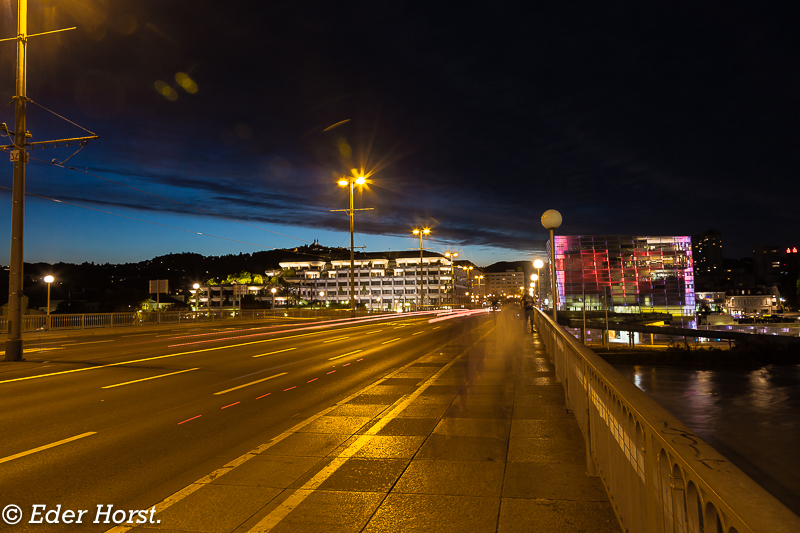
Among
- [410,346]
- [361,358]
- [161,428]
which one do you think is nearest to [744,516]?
[161,428]

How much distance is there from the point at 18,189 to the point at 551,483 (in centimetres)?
1909

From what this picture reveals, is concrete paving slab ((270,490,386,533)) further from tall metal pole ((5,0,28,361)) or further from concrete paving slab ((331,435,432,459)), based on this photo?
tall metal pole ((5,0,28,361))

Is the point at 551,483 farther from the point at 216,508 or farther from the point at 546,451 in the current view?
the point at 216,508

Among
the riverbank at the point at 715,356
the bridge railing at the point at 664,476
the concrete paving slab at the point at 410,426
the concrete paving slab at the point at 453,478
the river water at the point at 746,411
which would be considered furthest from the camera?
the riverbank at the point at 715,356

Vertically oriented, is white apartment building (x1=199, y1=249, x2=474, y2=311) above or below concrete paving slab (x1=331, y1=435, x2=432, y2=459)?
above

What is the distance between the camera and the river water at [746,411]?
972 centimetres

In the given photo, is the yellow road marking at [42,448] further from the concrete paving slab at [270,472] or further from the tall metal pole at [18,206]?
the tall metal pole at [18,206]

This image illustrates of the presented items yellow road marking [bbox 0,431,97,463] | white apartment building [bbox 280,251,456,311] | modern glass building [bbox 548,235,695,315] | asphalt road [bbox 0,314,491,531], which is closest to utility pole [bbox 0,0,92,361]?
asphalt road [bbox 0,314,491,531]

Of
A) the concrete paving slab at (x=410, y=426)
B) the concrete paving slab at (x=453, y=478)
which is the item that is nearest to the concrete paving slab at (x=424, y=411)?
the concrete paving slab at (x=410, y=426)

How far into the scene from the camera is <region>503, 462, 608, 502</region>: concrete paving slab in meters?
4.80

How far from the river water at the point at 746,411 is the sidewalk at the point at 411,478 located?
8.08ft

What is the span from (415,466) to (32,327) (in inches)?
1368

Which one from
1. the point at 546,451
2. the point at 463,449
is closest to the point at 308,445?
the point at 463,449

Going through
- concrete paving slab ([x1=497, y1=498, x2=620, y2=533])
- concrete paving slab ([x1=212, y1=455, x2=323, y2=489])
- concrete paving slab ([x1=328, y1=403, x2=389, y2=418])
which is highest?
concrete paving slab ([x1=497, y1=498, x2=620, y2=533])
